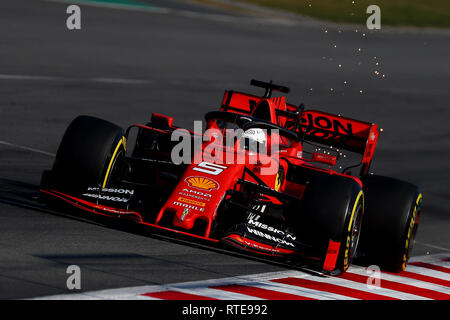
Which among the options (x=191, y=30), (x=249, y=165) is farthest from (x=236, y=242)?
(x=191, y=30)

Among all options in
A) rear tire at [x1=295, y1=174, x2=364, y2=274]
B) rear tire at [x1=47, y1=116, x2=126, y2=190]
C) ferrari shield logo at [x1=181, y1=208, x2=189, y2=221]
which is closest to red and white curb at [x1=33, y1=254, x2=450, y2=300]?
rear tire at [x1=295, y1=174, x2=364, y2=274]

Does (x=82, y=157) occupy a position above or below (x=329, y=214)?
above

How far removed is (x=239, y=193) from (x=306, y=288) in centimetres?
133

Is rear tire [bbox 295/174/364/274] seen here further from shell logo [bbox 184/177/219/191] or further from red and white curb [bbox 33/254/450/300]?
shell logo [bbox 184/177/219/191]

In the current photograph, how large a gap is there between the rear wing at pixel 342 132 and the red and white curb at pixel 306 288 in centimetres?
200

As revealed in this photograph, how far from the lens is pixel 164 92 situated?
20.0 metres

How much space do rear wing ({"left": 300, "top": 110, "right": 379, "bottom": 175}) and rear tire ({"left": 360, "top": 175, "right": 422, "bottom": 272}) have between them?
182cm

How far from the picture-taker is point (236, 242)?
332 inches

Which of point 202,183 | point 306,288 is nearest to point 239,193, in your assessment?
point 202,183

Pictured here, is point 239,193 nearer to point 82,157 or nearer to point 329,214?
point 329,214

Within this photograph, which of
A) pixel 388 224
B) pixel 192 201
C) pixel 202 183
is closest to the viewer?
pixel 192 201

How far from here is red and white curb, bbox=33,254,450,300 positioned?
7137 millimetres
